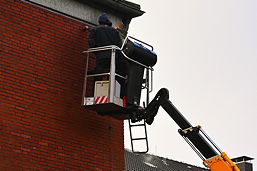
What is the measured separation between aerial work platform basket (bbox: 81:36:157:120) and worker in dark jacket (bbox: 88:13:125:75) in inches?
4.2

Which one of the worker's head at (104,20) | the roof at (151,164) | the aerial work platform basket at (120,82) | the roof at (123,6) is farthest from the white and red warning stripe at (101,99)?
the roof at (151,164)

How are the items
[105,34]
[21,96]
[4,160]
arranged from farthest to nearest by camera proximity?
[105,34] < [21,96] < [4,160]

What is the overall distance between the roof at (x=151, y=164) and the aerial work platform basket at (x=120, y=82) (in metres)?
16.1

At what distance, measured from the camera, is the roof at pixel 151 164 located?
99.5ft

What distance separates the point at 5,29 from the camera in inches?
498

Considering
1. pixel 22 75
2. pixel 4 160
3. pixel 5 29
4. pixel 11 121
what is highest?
pixel 5 29

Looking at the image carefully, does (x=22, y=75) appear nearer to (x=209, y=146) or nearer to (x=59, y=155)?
(x=59, y=155)

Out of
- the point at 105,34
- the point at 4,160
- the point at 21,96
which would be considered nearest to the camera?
the point at 4,160

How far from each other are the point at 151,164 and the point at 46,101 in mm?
19639

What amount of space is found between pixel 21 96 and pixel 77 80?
1574mm

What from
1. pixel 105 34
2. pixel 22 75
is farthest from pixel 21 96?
pixel 105 34

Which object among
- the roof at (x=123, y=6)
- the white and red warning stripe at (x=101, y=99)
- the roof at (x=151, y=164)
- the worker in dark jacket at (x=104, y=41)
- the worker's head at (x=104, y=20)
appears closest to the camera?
the white and red warning stripe at (x=101, y=99)

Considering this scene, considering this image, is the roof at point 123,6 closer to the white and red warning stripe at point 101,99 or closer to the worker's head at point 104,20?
the worker's head at point 104,20

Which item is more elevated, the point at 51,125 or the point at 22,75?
the point at 22,75
